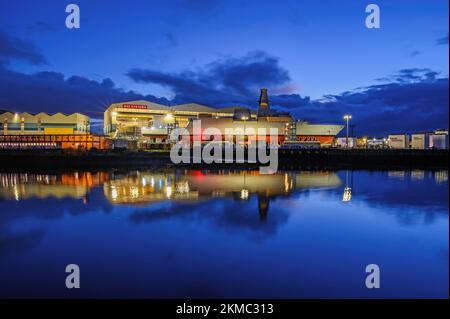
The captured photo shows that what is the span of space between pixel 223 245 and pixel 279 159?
36.5m

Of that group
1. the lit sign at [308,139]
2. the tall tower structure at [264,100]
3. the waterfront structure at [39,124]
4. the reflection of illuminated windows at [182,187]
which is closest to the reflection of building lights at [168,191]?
the reflection of illuminated windows at [182,187]

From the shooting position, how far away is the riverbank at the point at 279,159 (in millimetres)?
40250

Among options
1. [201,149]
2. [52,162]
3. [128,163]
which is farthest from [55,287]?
[201,149]

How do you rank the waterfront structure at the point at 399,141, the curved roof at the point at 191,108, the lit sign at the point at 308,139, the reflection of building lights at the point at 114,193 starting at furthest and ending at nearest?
the curved roof at the point at 191,108, the lit sign at the point at 308,139, the waterfront structure at the point at 399,141, the reflection of building lights at the point at 114,193

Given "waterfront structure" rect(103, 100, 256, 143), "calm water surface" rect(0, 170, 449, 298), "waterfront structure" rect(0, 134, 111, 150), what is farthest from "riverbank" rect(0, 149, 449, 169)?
"calm water surface" rect(0, 170, 449, 298)

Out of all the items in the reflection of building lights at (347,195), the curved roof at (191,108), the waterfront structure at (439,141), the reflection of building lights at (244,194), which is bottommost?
the reflection of building lights at (347,195)

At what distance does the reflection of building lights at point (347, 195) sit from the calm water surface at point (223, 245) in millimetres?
276

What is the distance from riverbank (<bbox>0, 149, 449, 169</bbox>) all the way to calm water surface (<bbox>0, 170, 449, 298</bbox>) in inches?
873

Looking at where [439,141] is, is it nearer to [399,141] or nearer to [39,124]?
[399,141]

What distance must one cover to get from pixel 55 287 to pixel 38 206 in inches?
397

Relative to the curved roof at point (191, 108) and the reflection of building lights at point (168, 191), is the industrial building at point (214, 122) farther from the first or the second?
the reflection of building lights at point (168, 191)

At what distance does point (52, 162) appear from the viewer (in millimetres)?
41094
